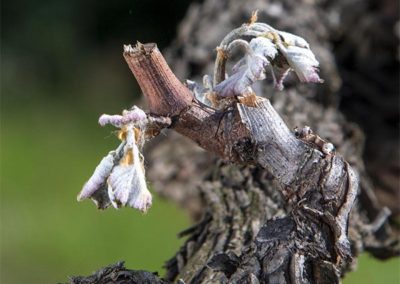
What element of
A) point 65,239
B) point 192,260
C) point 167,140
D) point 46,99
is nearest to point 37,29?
point 46,99

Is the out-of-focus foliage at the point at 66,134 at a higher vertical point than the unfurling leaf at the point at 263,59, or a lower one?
higher

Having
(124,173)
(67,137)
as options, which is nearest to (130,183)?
(124,173)

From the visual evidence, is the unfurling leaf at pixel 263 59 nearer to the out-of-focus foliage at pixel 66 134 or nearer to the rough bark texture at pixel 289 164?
the rough bark texture at pixel 289 164

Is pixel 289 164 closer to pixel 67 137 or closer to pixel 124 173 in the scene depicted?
pixel 124 173

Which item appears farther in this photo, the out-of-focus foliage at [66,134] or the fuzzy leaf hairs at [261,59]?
the out-of-focus foliage at [66,134]

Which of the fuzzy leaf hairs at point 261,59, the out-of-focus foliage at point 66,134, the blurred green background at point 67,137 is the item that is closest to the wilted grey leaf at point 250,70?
the fuzzy leaf hairs at point 261,59
